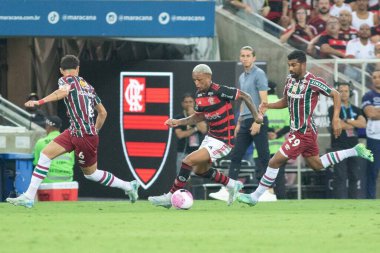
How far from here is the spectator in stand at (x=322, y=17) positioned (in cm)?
2617

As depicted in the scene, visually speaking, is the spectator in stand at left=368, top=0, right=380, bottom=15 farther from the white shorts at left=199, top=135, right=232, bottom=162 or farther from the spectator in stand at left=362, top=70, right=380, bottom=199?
the white shorts at left=199, top=135, right=232, bottom=162

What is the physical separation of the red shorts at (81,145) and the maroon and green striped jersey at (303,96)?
2702 mm

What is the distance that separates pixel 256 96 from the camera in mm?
20703

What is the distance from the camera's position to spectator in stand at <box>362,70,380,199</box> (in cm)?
2244

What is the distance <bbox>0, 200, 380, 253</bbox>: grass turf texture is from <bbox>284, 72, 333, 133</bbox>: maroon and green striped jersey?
118 cm

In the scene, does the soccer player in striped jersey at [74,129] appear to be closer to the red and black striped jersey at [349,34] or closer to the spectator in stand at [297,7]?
the red and black striped jersey at [349,34]

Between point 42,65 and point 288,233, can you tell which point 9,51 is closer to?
point 42,65

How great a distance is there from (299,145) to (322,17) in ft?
27.8

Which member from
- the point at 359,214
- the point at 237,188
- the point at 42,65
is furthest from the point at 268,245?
the point at 42,65

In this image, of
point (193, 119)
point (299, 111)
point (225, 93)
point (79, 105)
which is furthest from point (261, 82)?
point (79, 105)

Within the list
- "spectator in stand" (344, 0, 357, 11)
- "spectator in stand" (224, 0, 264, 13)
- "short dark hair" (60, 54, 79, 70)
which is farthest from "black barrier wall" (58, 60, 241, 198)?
"short dark hair" (60, 54, 79, 70)

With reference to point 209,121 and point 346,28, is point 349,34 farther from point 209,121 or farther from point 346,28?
point 209,121

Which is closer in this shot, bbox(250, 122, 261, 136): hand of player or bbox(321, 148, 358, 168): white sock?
bbox(321, 148, 358, 168): white sock

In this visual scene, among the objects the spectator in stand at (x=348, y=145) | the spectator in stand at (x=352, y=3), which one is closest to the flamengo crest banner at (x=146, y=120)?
the spectator in stand at (x=348, y=145)
